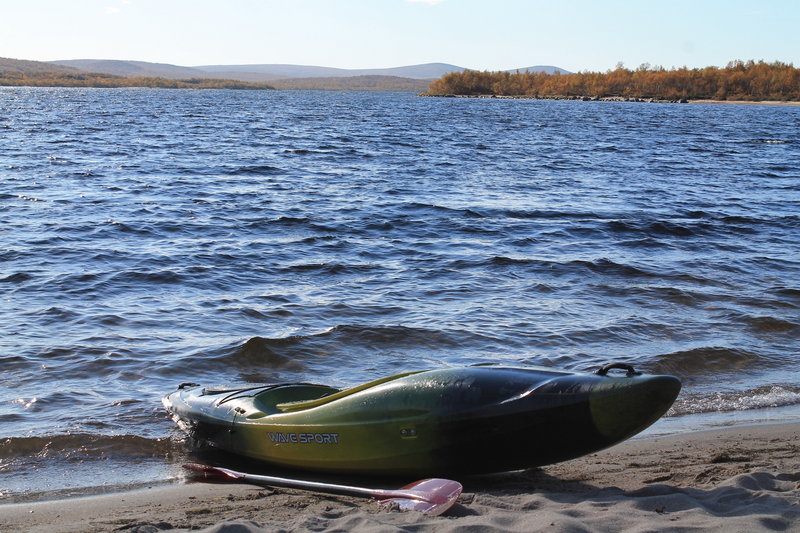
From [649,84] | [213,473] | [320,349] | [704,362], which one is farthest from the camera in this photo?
[649,84]

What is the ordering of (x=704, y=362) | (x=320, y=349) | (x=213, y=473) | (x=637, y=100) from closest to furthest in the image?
(x=213, y=473), (x=704, y=362), (x=320, y=349), (x=637, y=100)

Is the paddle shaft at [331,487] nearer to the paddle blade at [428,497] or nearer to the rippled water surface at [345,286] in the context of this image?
the paddle blade at [428,497]

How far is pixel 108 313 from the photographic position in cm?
864

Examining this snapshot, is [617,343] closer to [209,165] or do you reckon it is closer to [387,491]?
[387,491]

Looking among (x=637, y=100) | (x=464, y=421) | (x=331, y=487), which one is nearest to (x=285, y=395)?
(x=331, y=487)

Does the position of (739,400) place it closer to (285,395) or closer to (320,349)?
(285,395)

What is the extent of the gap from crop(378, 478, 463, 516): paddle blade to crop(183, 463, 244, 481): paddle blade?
114cm

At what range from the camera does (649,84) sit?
13825cm

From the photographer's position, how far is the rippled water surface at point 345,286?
6566 millimetres

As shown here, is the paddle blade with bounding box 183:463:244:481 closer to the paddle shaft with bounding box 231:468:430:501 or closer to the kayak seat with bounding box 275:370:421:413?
the paddle shaft with bounding box 231:468:430:501

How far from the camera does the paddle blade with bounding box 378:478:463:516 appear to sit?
384 cm

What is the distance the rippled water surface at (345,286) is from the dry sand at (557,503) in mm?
739

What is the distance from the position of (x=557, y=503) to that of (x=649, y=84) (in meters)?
144

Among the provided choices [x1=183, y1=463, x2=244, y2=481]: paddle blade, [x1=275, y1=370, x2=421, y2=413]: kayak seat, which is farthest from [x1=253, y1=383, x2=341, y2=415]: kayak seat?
[x1=183, y1=463, x2=244, y2=481]: paddle blade
